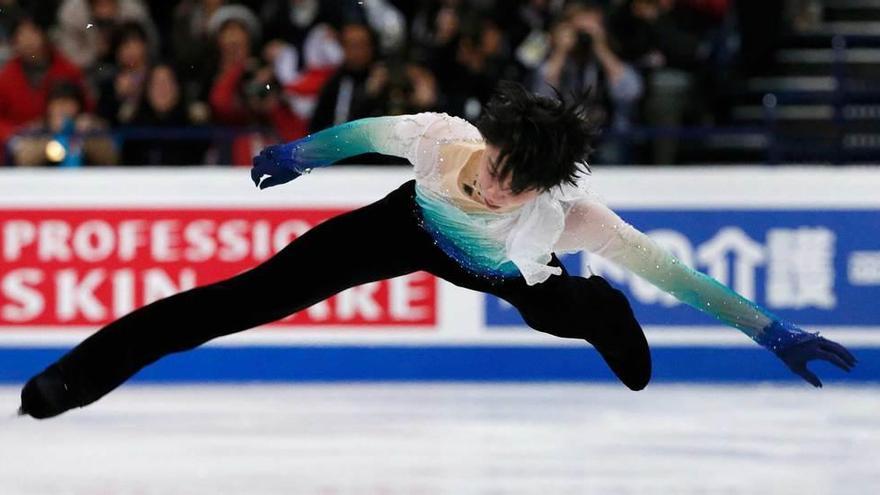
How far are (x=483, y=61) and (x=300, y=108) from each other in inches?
46.2

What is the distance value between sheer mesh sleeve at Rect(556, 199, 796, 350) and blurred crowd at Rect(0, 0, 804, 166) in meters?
4.37

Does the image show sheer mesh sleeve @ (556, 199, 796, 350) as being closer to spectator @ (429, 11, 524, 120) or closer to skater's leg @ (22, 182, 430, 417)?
skater's leg @ (22, 182, 430, 417)

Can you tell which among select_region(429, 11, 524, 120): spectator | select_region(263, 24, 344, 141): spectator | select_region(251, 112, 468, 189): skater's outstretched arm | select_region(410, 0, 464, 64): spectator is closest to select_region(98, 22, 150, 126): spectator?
select_region(263, 24, 344, 141): spectator

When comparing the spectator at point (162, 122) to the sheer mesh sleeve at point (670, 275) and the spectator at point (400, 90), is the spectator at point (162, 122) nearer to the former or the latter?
the spectator at point (400, 90)

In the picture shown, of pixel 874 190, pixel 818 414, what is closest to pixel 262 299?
pixel 818 414

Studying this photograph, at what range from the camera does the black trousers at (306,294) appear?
5258 millimetres

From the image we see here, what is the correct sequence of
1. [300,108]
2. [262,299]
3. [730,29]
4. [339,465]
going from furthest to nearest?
[730,29] → [300,108] → [339,465] → [262,299]

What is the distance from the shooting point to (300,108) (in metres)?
10.3

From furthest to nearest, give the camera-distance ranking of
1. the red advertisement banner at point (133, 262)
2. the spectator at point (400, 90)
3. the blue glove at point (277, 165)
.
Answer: the spectator at point (400, 90)
the red advertisement banner at point (133, 262)
the blue glove at point (277, 165)

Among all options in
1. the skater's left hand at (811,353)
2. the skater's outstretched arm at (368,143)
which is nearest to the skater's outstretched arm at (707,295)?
the skater's left hand at (811,353)

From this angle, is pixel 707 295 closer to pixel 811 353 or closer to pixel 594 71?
pixel 811 353

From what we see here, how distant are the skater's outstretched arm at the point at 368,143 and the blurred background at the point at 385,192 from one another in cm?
287

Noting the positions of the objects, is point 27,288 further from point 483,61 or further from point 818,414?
point 818,414

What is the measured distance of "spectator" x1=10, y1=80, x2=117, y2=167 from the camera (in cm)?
973
